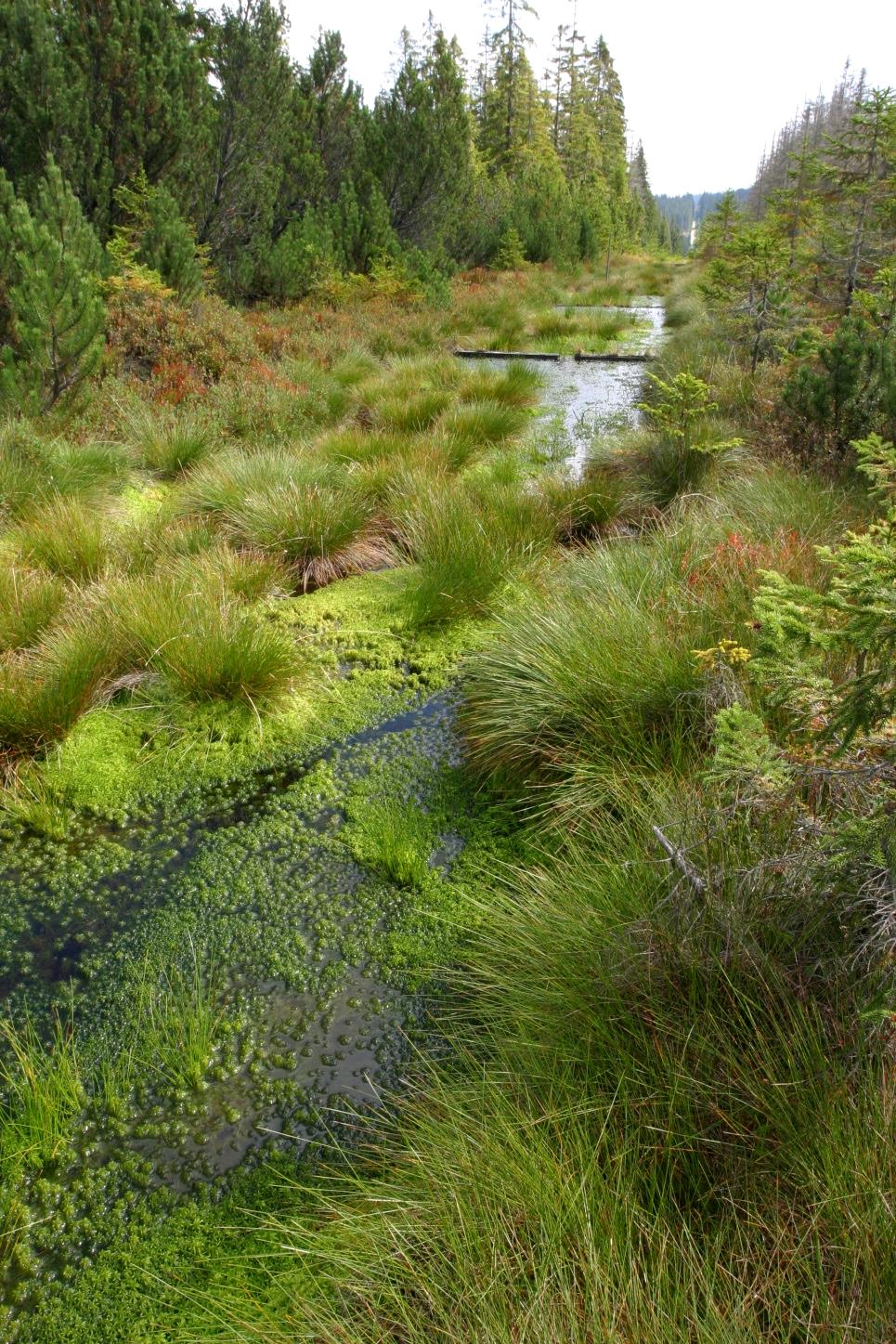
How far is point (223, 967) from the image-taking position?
2.40 meters

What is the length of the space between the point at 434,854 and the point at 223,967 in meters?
0.85

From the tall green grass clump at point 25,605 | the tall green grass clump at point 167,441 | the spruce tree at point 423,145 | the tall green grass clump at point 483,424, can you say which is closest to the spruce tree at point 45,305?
the tall green grass clump at point 167,441

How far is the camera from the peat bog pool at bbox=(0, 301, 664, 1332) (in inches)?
73.3

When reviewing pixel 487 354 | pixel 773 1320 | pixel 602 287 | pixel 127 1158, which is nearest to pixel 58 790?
pixel 127 1158

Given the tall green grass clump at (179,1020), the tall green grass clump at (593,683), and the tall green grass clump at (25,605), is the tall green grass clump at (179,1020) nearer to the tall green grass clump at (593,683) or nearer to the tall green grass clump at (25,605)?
the tall green grass clump at (593,683)

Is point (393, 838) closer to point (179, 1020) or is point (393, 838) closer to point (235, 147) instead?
point (179, 1020)

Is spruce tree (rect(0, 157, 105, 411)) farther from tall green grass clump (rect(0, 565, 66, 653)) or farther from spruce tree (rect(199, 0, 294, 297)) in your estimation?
spruce tree (rect(199, 0, 294, 297))

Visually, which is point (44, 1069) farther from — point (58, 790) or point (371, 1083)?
point (58, 790)

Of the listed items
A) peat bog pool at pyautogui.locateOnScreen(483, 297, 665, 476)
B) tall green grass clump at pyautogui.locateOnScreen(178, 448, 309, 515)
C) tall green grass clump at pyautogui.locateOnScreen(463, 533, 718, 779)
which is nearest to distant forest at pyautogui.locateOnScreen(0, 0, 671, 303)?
tall green grass clump at pyautogui.locateOnScreen(178, 448, 309, 515)

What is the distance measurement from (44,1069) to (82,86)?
→ 1000 cm

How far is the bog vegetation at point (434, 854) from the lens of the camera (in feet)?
4.56

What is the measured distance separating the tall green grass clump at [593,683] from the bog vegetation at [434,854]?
0.07 ft

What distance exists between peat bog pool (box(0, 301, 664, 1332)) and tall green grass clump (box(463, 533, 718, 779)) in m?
0.33

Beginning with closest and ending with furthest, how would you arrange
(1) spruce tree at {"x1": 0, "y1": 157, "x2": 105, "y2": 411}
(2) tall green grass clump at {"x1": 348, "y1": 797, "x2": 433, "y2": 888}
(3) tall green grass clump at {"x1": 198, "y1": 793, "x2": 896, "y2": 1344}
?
(3) tall green grass clump at {"x1": 198, "y1": 793, "x2": 896, "y2": 1344}, (2) tall green grass clump at {"x1": 348, "y1": 797, "x2": 433, "y2": 888}, (1) spruce tree at {"x1": 0, "y1": 157, "x2": 105, "y2": 411}
